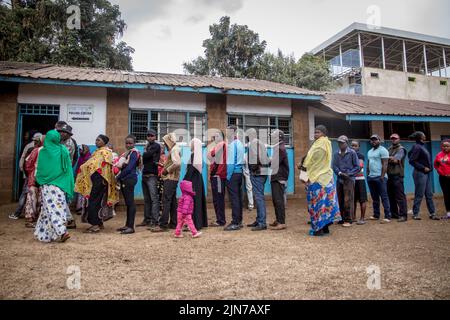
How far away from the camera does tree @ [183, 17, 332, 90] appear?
17.0m

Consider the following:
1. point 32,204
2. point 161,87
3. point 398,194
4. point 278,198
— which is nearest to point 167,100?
point 161,87

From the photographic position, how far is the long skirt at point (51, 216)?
13.3 ft

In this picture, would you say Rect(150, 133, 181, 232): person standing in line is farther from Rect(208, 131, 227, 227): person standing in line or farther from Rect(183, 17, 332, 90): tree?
Rect(183, 17, 332, 90): tree

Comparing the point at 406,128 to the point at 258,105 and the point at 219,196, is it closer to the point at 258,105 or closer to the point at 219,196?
the point at 258,105

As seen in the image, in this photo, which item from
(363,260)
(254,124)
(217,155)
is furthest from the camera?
(254,124)

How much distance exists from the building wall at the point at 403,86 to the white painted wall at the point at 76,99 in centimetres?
1508

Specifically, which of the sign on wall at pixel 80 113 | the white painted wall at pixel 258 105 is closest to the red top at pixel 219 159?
the white painted wall at pixel 258 105

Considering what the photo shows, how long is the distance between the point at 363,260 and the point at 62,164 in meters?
4.16

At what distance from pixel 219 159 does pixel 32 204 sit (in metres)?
3.49

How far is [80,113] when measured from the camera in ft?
25.3

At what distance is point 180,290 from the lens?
245cm

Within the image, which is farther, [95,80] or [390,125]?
[390,125]
